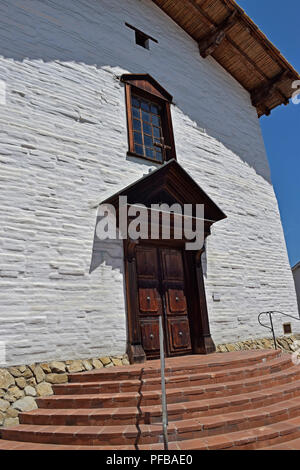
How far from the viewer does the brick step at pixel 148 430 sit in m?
3.20

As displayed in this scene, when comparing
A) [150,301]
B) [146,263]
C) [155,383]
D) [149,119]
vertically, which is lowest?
[155,383]

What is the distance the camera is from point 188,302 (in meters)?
6.56

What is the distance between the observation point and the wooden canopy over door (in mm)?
5648

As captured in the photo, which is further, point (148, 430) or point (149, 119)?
point (149, 119)

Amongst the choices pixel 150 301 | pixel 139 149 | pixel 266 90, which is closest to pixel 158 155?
pixel 139 149

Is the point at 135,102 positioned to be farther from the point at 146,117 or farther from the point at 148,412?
the point at 148,412

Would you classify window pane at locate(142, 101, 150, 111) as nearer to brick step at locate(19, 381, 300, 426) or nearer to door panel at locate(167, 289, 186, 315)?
door panel at locate(167, 289, 186, 315)

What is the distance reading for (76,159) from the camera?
5680 millimetres

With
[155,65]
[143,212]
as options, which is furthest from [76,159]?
[155,65]

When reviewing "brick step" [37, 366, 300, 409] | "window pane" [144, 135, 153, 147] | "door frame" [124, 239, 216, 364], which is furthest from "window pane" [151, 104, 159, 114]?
"brick step" [37, 366, 300, 409]

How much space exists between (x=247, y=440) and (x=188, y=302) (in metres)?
3.47

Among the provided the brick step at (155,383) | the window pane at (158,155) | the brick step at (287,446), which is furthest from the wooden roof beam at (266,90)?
the brick step at (287,446)

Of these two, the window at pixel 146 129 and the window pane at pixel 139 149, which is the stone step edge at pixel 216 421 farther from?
the window pane at pixel 139 149
